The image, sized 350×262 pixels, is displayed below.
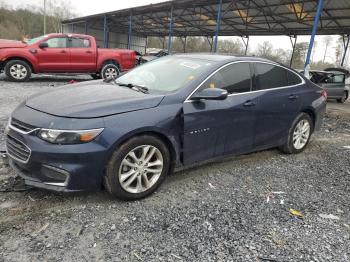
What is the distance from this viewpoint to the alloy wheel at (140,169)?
3.16 metres

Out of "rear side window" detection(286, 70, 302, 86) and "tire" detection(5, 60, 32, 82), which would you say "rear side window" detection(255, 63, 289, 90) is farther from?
"tire" detection(5, 60, 32, 82)

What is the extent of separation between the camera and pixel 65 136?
112 inches

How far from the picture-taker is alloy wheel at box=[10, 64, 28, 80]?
10820mm

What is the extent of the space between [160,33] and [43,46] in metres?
25.8

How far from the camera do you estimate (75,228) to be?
9.09ft

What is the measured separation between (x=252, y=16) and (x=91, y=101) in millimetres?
19338

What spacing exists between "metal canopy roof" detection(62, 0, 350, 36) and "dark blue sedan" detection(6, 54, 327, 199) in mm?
13164

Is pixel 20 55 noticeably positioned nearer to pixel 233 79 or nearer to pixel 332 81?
pixel 233 79

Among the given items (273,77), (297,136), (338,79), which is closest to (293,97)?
(273,77)

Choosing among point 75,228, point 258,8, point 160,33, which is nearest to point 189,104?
point 75,228

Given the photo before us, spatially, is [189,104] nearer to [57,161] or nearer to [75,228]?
[57,161]

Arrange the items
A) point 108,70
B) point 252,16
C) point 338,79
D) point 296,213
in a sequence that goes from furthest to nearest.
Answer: point 252,16, point 338,79, point 108,70, point 296,213

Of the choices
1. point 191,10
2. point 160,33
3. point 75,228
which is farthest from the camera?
point 160,33

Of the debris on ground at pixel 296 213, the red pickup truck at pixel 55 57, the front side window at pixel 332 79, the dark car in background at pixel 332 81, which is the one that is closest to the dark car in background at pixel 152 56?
the red pickup truck at pixel 55 57
